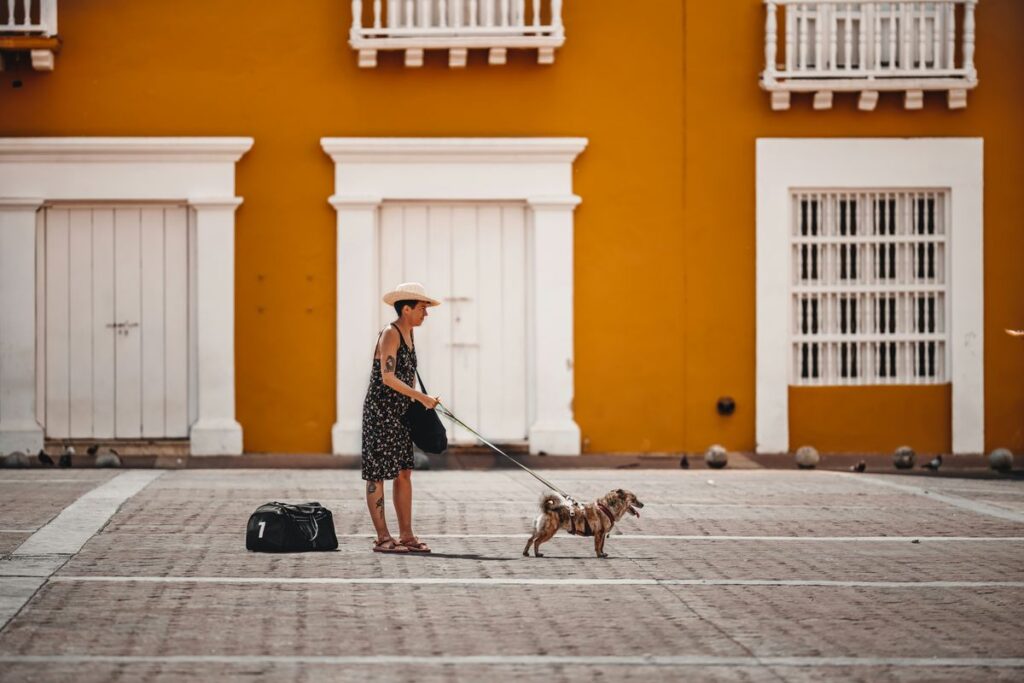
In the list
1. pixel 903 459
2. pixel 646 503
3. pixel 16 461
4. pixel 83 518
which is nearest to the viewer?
pixel 83 518

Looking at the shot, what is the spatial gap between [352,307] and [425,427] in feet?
23.0

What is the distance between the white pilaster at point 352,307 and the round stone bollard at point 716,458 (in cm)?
356

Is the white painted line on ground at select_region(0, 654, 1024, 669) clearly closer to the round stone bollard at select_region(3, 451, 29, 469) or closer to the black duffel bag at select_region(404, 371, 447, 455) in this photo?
the black duffel bag at select_region(404, 371, 447, 455)

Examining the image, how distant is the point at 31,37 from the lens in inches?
674

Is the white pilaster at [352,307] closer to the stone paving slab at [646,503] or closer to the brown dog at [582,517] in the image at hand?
the stone paving slab at [646,503]

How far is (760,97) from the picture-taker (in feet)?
58.1

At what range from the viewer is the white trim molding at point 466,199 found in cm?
1739

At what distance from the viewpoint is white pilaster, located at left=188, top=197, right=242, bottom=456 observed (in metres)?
17.3

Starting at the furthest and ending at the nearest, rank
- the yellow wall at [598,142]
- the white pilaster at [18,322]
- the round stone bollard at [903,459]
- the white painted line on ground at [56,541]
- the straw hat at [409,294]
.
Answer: the yellow wall at [598,142], the white pilaster at [18,322], the round stone bollard at [903,459], the straw hat at [409,294], the white painted line on ground at [56,541]

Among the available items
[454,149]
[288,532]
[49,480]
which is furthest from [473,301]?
[288,532]

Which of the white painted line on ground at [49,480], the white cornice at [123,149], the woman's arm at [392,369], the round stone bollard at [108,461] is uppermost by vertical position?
the white cornice at [123,149]

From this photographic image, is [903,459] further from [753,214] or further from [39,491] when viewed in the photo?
[39,491]

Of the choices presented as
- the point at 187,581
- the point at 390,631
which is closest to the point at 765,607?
the point at 390,631

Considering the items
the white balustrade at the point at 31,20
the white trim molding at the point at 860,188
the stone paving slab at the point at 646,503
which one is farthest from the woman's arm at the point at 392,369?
the white balustrade at the point at 31,20
